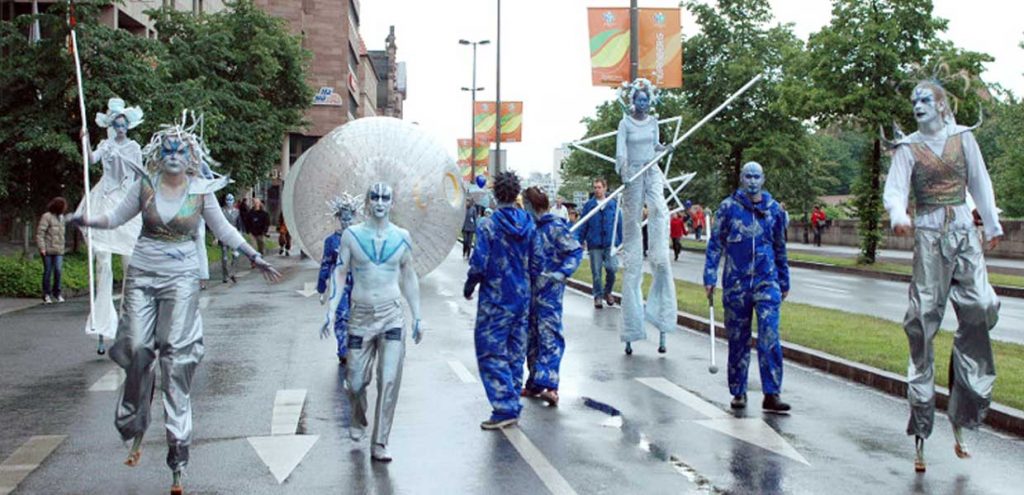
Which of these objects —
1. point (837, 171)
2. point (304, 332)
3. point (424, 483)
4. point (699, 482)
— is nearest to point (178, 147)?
point (424, 483)

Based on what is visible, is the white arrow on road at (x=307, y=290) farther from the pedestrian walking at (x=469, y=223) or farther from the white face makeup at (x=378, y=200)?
the white face makeup at (x=378, y=200)

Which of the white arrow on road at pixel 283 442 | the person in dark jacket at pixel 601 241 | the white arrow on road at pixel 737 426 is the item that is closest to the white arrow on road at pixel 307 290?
the person in dark jacket at pixel 601 241

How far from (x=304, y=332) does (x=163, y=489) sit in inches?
337

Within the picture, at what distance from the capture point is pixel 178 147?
739cm

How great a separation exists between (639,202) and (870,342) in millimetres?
3009

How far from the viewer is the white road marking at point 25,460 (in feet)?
23.5

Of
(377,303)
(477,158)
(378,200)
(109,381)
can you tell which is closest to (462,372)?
(109,381)

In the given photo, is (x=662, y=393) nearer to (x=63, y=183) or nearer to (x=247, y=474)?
(x=247, y=474)

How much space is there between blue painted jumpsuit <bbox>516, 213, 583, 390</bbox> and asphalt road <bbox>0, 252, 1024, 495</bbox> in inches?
13.0

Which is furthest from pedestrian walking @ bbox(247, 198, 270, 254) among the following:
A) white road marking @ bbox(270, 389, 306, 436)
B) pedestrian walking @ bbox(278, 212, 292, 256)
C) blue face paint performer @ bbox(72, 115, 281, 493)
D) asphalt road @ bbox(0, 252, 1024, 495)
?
blue face paint performer @ bbox(72, 115, 281, 493)

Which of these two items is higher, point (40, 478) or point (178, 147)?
point (178, 147)

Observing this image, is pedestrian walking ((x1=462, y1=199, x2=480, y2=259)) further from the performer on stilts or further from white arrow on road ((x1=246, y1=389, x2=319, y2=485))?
white arrow on road ((x1=246, y1=389, x2=319, y2=485))

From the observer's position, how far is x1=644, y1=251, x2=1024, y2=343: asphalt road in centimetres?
1791

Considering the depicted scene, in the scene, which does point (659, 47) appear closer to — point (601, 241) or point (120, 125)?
point (601, 241)
